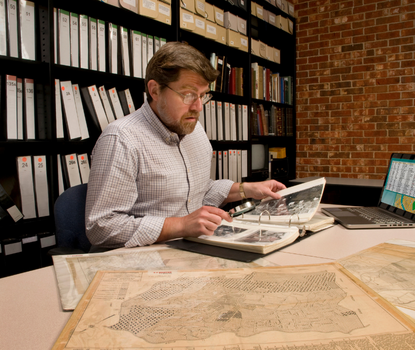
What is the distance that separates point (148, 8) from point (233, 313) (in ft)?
6.51

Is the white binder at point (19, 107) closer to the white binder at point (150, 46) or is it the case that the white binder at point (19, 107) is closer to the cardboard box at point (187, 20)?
the white binder at point (150, 46)

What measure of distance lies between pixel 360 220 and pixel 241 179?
1738 mm

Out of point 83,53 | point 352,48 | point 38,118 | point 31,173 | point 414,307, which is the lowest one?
point 414,307

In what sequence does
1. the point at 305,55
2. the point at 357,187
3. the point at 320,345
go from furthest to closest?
the point at 305,55, the point at 357,187, the point at 320,345

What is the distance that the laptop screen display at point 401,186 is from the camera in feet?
4.23

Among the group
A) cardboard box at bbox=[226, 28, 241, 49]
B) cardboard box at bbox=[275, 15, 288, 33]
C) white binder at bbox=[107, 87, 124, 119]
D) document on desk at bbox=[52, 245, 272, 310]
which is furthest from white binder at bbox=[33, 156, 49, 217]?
cardboard box at bbox=[275, 15, 288, 33]

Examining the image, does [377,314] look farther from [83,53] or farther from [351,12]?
[351,12]

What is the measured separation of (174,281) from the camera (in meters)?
0.68

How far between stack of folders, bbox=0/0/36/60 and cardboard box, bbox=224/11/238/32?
1.55 meters

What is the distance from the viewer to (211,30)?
2.56m

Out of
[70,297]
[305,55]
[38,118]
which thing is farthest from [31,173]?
[305,55]

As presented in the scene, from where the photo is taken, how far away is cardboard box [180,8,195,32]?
2.29 metres

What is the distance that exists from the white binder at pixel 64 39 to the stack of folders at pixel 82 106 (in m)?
0.11

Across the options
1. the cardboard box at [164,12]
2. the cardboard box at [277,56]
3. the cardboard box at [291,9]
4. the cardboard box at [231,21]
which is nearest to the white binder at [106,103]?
the cardboard box at [164,12]
